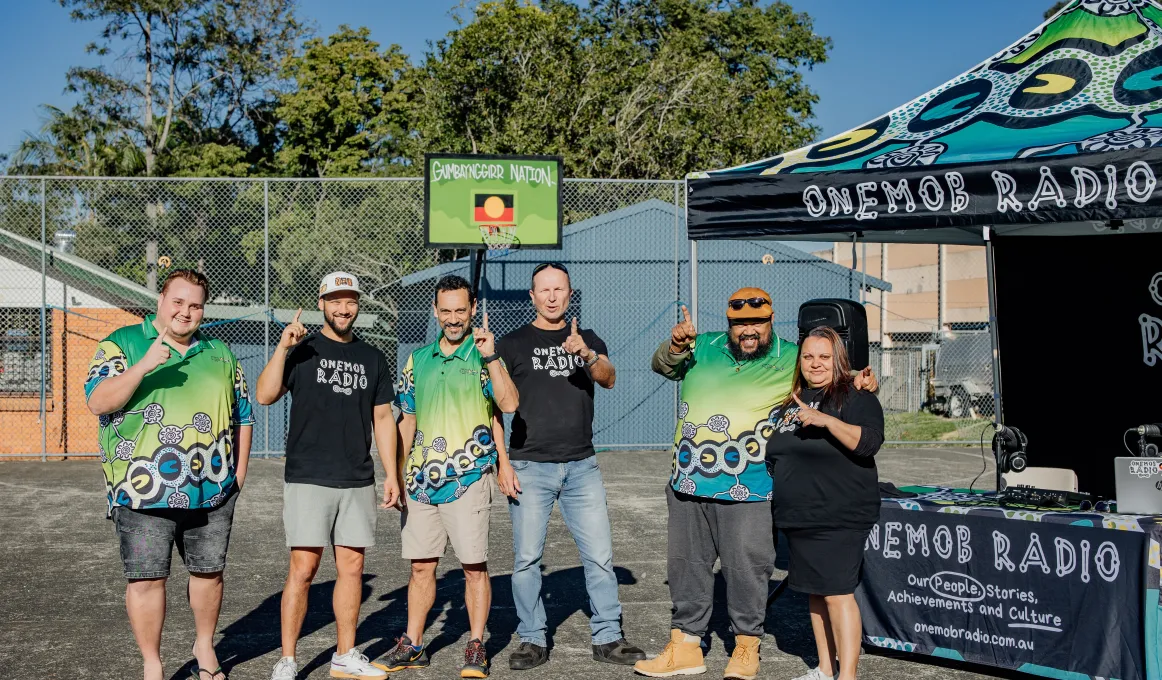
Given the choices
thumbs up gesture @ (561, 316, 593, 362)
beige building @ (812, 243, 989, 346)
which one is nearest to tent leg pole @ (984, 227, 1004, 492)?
thumbs up gesture @ (561, 316, 593, 362)

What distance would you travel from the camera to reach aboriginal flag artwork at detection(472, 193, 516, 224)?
13.5 meters

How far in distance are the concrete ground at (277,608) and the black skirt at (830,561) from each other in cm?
74

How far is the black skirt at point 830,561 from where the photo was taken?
181 inches

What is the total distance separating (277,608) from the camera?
638 cm

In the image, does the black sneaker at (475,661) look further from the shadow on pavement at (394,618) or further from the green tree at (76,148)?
the green tree at (76,148)

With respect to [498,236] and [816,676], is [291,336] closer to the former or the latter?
[816,676]

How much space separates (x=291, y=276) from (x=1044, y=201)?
38.9 ft

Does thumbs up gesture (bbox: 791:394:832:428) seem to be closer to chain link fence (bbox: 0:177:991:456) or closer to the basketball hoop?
the basketball hoop

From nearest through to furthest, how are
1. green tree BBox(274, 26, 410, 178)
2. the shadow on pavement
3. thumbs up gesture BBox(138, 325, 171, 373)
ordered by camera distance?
thumbs up gesture BBox(138, 325, 171, 373)
the shadow on pavement
green tree BBox(274, 26, 410, 178)

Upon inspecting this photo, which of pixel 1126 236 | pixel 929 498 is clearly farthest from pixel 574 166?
pixel 929 498

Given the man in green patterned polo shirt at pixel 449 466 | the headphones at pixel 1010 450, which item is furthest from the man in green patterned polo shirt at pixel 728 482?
the headphones at pixel 1010 450

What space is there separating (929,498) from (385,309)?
12.3 metres

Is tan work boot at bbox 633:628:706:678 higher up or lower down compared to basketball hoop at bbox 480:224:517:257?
lower down

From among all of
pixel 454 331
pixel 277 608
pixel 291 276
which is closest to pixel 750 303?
pixel 454 331
